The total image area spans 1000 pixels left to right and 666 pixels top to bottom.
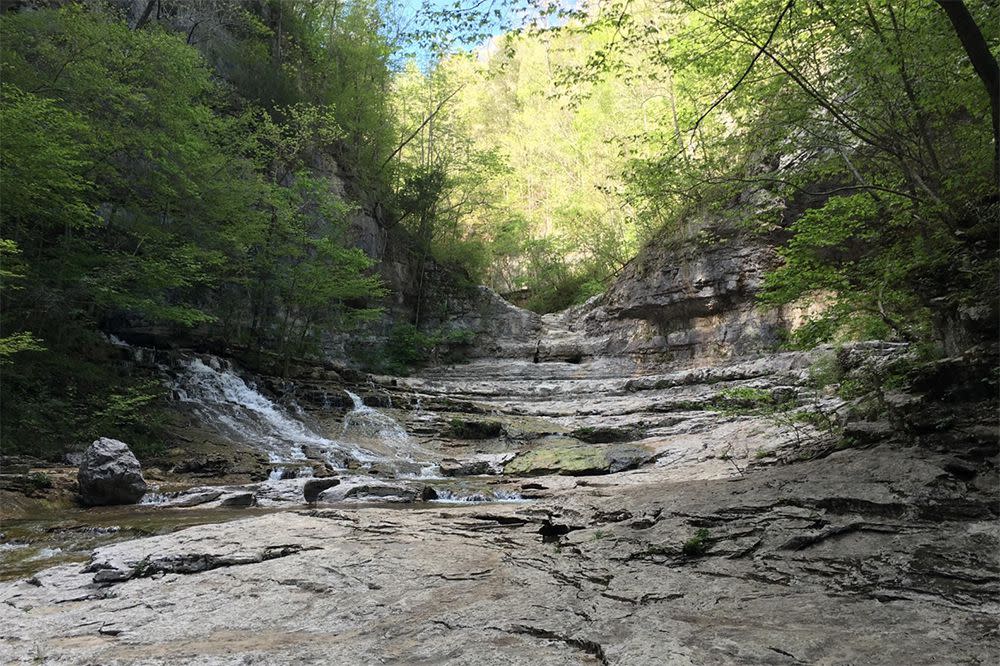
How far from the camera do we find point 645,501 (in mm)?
5207

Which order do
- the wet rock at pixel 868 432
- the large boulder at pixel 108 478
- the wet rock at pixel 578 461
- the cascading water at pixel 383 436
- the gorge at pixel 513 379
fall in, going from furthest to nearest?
the cascading water at pixel 383 436 → the wet rock at pixel 578 461 → the large boulder at pixel 108 478 → the wet rock at pixel 868 432 → the gorge at pixel 513 379

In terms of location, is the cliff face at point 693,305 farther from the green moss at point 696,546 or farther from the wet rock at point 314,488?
the green moss at point 696,546

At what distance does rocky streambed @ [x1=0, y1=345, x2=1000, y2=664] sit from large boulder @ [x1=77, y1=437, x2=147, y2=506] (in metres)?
0.48

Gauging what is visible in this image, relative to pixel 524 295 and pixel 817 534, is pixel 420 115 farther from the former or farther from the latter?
pixel 817 534

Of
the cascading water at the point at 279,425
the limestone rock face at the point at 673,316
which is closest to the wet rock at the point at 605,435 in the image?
the cascading water at the point at 279,425

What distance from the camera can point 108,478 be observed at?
7.09m

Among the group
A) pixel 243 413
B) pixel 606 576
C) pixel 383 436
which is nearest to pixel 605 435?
pixel 383 436

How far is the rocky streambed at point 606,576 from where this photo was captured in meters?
2.17

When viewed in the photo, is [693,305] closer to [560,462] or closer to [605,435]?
[605,435]

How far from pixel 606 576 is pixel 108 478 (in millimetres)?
7025

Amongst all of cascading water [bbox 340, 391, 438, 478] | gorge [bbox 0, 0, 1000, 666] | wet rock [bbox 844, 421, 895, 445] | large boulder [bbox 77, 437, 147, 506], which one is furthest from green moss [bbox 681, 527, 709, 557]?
cascading water [bbox 340, 391, 438, 478]

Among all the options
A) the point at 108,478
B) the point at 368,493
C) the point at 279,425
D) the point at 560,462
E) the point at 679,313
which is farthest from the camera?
the point at 679,313

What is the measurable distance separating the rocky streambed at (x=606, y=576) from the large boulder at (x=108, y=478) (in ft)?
1.59

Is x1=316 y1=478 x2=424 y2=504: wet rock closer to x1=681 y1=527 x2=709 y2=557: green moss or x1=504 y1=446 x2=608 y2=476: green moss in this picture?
x1=504 y1=446 x2=608 y2=476: green moss
